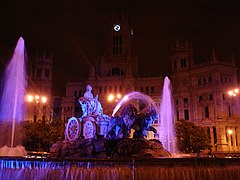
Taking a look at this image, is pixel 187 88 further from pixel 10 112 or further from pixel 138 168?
pixel 138 168

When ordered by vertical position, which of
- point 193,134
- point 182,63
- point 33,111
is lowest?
point 193,134

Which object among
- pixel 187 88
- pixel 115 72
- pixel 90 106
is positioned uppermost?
pixel 115 72

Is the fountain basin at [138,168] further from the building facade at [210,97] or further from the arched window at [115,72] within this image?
the arched window at [115,72]

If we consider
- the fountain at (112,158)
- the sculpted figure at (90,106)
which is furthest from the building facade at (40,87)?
the sculpted figure at (90,106)

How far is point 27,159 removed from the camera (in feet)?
38.9

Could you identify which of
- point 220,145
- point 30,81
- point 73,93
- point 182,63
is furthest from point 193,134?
point 30,81

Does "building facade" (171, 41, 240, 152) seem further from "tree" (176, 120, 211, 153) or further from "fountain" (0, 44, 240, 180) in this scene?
"fountain" (0, 44, 240, 180)

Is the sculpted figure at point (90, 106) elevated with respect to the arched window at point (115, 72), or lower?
lower

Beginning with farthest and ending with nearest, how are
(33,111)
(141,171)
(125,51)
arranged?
(125,51)
(33,111)
(141,171)

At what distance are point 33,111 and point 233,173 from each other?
6263 cm

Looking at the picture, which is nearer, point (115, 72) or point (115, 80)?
point (115, 80)

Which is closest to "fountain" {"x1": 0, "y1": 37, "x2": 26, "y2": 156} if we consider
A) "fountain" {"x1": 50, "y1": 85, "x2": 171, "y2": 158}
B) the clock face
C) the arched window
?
the arched window

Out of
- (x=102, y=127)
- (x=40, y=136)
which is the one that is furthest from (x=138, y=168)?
(x=40, y=136)

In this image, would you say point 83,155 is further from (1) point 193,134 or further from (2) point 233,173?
(1) point 193,134
